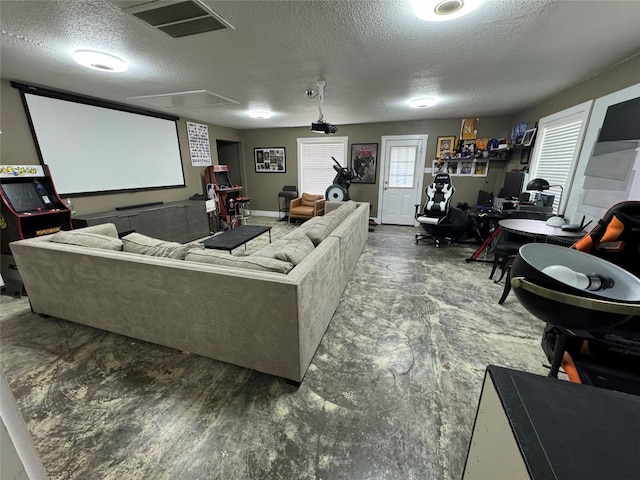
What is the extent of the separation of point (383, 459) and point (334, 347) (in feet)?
2.59

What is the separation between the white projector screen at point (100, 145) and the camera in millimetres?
3080

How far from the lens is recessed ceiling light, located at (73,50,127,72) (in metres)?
2.05

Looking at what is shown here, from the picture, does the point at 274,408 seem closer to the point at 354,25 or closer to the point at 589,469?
the point at 589,469

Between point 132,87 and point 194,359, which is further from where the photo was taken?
point 132,87

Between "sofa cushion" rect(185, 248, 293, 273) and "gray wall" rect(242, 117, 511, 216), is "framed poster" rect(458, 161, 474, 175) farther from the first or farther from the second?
"sofa cushion" rect(185, 248, 293, 273)

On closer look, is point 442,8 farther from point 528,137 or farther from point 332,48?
point 528,137

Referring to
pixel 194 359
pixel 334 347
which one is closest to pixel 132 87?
pixel 194 359

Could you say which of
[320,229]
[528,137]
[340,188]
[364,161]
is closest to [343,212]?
[320,229]

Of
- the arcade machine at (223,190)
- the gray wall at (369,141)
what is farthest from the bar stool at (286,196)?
the arcade machine at (223,190)

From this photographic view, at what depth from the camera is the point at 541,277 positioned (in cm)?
71

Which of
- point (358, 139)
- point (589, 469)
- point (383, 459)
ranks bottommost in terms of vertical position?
point (383, 459)

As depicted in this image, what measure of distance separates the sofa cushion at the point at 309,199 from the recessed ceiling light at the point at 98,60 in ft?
13.0

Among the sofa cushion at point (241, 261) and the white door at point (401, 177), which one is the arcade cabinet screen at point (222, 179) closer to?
the white door at point (401, 177)

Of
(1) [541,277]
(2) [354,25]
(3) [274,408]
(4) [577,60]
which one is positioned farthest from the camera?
(4) [577,60]
